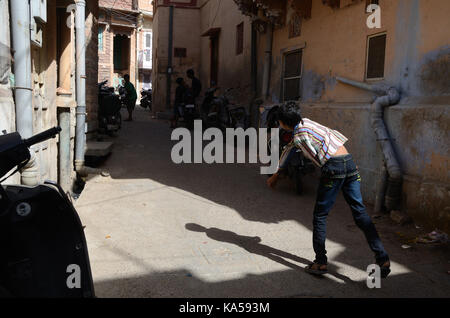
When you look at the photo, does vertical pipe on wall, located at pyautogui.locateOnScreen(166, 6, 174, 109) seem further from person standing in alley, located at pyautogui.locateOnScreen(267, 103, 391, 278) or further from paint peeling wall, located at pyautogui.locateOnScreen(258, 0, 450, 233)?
person standing in alley, located at pyautogui.locateOnScreen(267, 103, 391, 278)

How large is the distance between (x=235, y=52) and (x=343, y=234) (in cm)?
1017

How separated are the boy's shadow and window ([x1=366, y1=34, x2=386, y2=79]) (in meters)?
3.48

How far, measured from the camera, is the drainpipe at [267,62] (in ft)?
34.9

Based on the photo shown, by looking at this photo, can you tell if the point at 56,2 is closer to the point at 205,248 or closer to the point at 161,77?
the point at 205,248

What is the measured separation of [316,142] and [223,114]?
29.6 feet

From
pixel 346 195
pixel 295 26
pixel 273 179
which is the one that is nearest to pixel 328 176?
pixel 346 195

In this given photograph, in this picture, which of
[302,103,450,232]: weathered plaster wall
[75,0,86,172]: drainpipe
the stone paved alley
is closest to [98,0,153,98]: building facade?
[75,0,86,172]: drainpipe

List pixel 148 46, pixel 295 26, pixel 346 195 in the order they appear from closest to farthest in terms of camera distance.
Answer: pixel 346 195 < pixel 295 26 < pixel 148 46

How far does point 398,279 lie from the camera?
13.0 ft

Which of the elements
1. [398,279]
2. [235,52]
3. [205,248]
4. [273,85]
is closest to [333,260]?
[398,279]

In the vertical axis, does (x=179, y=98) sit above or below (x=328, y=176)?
above

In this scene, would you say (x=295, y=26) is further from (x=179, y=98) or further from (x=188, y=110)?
(x=179, y=98)

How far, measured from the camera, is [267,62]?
1082 cm

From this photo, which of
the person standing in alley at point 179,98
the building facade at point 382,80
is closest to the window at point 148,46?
the person standing in alley at point 179,98
